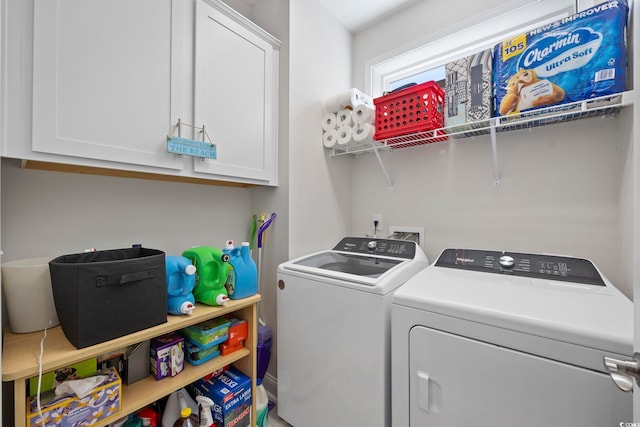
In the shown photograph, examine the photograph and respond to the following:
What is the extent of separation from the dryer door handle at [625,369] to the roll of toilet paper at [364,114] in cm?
163

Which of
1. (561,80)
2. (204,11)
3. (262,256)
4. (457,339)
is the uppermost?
(204,11)

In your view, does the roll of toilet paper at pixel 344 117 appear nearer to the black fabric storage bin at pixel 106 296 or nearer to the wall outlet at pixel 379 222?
the wall outlet at pixel 379 222

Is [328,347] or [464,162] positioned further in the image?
[464,162]

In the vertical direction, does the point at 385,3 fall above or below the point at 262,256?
above

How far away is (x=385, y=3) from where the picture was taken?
2059mm

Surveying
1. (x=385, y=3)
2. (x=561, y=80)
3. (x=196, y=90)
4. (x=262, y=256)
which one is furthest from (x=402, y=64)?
(x=262, y=256)

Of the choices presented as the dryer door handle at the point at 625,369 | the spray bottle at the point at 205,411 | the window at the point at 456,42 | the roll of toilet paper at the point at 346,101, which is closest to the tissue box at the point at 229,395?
the spray bottle at the point at 205,411

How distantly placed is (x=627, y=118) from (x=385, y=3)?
173cm

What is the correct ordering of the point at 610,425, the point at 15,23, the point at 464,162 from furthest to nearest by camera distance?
the point at 464,162
the point at 15,23
the point at 610,425

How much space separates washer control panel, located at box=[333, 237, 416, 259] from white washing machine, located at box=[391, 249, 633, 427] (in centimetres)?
46

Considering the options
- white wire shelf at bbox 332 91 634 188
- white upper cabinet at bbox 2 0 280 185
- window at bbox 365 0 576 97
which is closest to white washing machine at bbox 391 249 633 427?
white wire shelf at bbox 332 91 634 188

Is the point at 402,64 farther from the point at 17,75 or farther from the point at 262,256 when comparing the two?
the point at 17,75

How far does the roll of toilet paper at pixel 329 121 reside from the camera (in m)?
2.01

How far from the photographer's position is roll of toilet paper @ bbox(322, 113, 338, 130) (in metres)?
2.01
